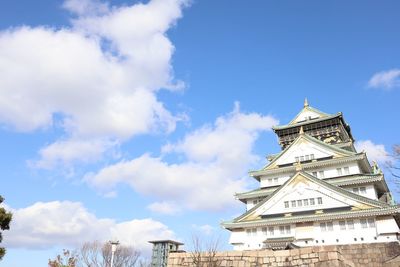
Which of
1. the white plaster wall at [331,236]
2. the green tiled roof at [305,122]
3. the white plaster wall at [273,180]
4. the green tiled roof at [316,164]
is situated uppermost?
the green tiled roof at [305,122]

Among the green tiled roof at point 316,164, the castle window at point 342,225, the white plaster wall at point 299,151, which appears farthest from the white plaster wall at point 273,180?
the castle window at point 342,225

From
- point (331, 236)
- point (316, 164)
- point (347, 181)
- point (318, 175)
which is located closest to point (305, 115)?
point (316, 164)

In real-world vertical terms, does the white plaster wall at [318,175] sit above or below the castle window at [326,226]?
above

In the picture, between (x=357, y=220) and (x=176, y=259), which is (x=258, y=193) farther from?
(x=176, y=259)

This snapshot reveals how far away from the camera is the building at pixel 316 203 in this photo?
1104 inches

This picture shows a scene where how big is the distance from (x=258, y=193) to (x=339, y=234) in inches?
398

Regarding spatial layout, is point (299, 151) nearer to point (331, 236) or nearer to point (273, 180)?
point (273, 180)

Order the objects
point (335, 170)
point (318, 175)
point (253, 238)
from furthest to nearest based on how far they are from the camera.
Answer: point (318, 175), point (335, 170), point (253, 238)

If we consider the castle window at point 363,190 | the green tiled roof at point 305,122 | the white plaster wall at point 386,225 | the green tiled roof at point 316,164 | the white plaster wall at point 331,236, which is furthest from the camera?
the green tiled roof at point 305,122

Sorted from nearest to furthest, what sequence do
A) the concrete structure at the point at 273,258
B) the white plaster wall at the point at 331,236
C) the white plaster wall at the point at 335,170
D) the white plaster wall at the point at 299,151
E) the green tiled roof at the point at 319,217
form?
the concrete structure at the point at 273,258 < the green tiled roof at the point at 319,217 < the white plaster wall at the point at 331,236 < the white plaster wall at the point at 335,170 < the white plaster wall at the point at 299,151

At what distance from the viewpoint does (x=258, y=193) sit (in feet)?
122

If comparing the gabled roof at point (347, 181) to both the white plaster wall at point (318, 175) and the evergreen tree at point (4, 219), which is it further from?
the evergreen tree at point (4, 219)

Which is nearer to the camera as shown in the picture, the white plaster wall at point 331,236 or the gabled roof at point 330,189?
the white plaster wall at point 331,236

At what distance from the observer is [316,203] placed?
101 feet
